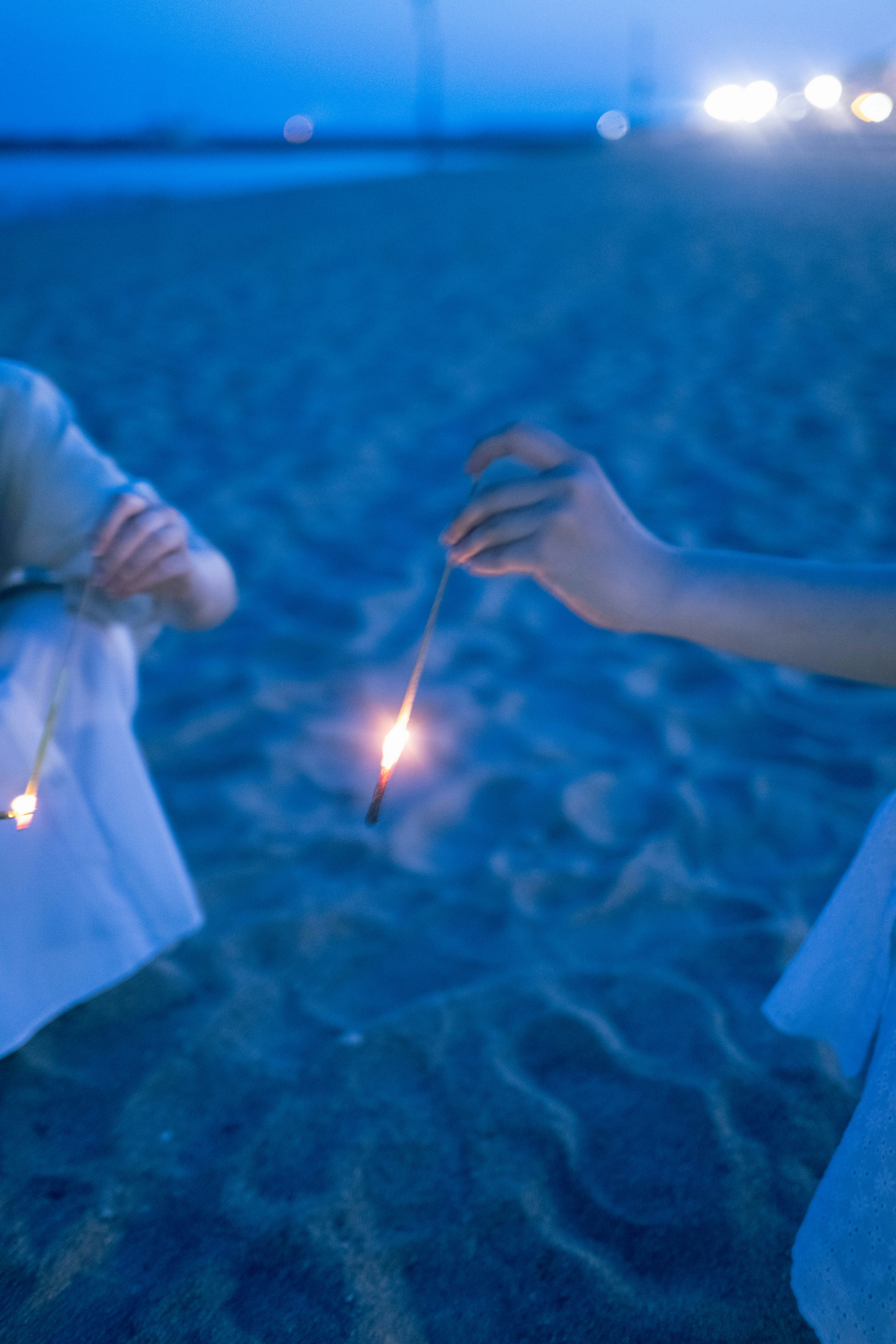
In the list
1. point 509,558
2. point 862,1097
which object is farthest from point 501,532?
point 862,1097

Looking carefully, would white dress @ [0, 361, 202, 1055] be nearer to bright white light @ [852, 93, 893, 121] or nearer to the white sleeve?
the white sleeve

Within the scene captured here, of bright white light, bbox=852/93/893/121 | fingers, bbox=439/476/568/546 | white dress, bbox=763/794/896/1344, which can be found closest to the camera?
white dress, bbox=763/794/896/1344

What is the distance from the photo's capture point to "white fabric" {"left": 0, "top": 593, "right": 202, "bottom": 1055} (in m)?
1.59

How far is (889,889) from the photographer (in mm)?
1201

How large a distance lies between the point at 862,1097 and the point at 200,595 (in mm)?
1338

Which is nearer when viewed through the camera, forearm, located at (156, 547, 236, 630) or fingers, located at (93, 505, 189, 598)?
fingers, located at (93, 505, 189, 598)

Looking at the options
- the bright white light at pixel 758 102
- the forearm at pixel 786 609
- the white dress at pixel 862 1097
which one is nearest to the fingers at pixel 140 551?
the forearm at pixel 786 609

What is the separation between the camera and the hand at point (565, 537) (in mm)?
1123

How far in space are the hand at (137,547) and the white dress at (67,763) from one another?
0.09 metres

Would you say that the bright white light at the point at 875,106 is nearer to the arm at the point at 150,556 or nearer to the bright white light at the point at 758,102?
the arm at the point at 150,556

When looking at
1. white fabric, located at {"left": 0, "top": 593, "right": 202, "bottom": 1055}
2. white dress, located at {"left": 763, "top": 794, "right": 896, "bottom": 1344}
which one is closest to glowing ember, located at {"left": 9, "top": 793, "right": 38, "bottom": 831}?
white fabric, located at {"left": 0, "top": 593, "right": 202, "bottom": 1055}

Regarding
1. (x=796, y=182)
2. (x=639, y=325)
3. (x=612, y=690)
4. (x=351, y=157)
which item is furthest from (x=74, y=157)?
(x=612, y=690)

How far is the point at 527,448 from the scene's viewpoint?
3.95 ft

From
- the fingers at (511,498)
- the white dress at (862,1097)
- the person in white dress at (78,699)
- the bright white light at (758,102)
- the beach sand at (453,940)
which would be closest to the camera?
the white dress at (862,1097)
